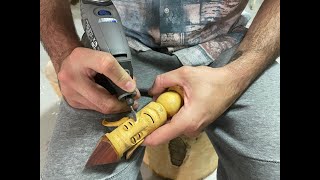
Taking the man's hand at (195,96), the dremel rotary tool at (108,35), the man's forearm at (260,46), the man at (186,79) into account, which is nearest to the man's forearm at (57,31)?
the man at (186,79)

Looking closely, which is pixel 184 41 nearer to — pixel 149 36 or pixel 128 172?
pixel 149 36

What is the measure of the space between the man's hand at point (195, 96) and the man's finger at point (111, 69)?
10cm

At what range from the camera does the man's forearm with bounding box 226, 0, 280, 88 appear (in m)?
0.75

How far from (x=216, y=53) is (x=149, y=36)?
156 mm

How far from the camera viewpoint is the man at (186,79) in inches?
26.7

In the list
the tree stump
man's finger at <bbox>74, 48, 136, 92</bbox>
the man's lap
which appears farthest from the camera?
the tree stump

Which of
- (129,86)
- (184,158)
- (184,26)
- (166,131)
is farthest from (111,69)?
(184,158)

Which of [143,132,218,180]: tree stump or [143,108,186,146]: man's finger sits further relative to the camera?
[143,132,218,180]: tree stump

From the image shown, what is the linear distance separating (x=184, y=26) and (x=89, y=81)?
26cm

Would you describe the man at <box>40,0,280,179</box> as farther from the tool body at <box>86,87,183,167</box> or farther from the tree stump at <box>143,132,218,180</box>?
the tree stump at <box>143,132,218,180</box>

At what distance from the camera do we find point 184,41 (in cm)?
82

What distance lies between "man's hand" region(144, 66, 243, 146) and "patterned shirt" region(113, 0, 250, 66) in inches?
4.4

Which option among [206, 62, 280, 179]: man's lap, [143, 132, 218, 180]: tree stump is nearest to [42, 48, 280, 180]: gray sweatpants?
[206, 62, 280, 179]: man's lap
